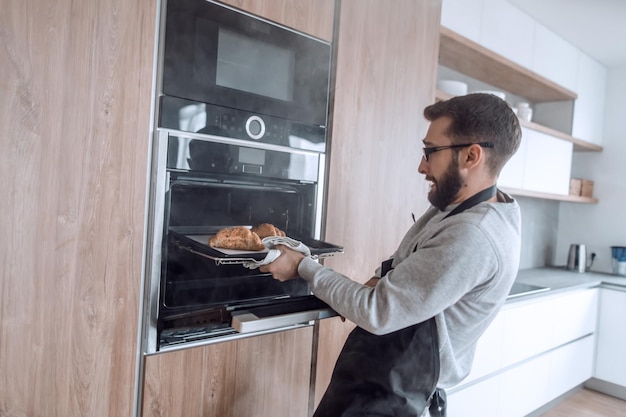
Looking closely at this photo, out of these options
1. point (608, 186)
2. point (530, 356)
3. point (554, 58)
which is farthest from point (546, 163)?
point (530, 356)

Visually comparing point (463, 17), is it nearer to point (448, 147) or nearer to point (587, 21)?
point (587, 21)

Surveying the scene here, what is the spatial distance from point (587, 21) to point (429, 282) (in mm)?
2367

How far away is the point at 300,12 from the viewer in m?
1.28

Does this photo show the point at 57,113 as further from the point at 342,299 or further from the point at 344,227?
the point at 344,227

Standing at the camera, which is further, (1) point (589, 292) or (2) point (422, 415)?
(1) point (589, 292)

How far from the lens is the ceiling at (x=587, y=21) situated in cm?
227

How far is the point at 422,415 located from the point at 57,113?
1.06 meters

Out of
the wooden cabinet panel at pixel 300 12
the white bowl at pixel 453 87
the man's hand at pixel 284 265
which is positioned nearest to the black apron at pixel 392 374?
the man's hand at pixel 284 265

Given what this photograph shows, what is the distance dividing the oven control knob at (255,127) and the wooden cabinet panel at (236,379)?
0.57 metres

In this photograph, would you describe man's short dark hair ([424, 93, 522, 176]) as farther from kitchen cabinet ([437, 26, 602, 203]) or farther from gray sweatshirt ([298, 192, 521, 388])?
kitchen cabinet ([437, 26, 602, 203])

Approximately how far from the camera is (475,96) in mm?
1016

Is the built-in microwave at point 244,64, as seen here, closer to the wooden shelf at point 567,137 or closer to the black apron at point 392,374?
the black apron at point 392,374

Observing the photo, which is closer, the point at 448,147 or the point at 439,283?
the point at 439,283

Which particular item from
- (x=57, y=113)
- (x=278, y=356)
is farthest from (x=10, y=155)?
(x=278, y=356)
